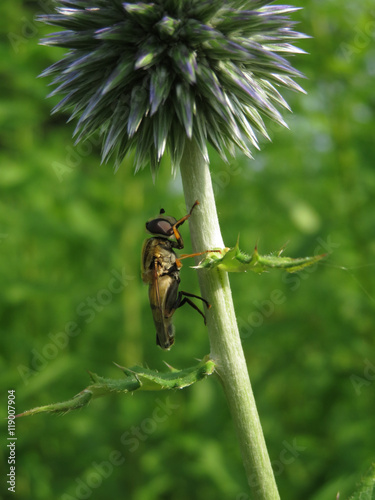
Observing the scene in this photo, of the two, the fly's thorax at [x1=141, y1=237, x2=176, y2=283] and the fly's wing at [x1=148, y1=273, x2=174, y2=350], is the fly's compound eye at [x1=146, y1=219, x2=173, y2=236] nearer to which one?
the fly's thorax at [x1=141, y1=237, x2=176, y2=283]

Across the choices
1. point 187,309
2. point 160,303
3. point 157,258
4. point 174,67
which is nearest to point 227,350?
point 160,303

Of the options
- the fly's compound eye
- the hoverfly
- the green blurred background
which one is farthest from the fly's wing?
the green blurred background

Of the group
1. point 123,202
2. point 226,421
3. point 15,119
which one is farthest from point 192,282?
point 15,119

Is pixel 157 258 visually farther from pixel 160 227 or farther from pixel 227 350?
pixel 227 350

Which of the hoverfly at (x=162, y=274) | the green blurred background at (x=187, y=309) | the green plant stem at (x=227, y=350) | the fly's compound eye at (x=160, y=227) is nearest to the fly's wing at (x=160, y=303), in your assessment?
the hoverfly at (x=162, y=274)

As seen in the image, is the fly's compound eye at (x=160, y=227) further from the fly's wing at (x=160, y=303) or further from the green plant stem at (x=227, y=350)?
the green plant stem at (x=227, y=350)

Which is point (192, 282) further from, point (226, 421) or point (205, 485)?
point (205, 485)
